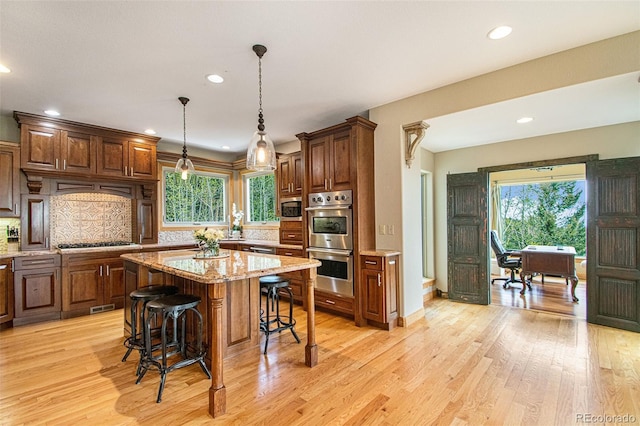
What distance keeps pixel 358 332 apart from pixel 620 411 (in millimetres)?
2159

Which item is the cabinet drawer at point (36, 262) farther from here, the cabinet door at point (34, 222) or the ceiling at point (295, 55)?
the ceiling at point (295, 55)

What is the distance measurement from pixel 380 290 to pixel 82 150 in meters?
4.55

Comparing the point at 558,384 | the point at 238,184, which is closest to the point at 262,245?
the point at 238,184

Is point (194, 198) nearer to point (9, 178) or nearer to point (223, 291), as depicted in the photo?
point (9, 178)

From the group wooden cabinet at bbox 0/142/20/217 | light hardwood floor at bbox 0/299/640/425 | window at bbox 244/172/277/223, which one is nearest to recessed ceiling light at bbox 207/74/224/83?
light hardwood floor at bbox 0/299/640/425

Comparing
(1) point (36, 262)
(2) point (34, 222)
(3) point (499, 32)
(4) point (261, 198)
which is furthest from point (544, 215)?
(2) point (34, 222)

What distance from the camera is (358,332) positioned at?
11.6 feet

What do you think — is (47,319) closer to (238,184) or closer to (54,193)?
(54,193)

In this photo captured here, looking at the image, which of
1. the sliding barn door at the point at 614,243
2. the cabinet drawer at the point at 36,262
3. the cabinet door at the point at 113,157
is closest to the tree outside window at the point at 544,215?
the sliding barn door at the point at 614,243

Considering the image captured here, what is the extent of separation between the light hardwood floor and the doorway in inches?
110

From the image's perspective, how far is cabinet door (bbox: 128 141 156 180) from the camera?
15.8 ft

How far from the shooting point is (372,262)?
3.68 metres

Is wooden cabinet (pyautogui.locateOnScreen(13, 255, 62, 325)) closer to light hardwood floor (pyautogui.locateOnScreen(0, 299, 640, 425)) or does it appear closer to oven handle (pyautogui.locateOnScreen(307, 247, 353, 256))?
light hardwood floor (pyautogui.locateOnScreen(0, 299, 640, 425))

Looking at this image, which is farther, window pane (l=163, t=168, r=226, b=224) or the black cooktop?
window pane (l=163, t=168, r=226, b=224)
